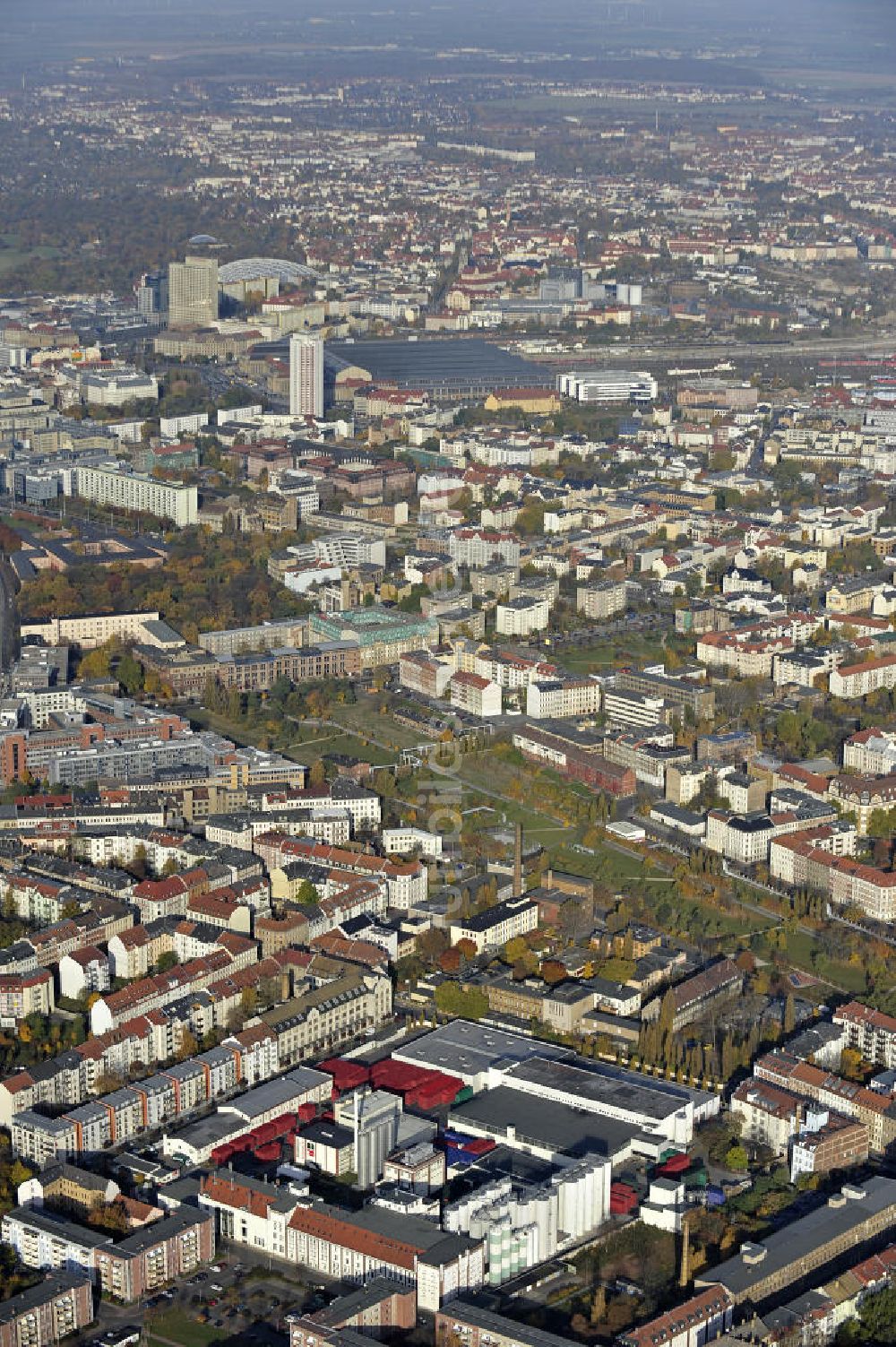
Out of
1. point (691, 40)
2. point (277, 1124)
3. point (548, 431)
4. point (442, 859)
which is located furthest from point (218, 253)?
point (691, 40)

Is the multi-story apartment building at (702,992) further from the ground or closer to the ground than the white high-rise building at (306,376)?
closer to the ground

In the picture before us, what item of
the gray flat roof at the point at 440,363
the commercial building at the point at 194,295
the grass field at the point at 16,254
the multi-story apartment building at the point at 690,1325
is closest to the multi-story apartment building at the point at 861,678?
the multi-story apartment building at the point at 690,1325

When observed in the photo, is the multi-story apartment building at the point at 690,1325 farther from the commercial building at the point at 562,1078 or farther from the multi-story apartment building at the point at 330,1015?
the multi-story apartment building at the point at 330,1015

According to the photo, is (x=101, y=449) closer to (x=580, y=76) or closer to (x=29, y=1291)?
(x=29, y=1291)

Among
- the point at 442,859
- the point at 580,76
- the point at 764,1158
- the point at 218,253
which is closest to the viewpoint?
the point at 764,1158

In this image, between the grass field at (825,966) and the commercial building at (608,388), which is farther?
the commercial building at (608,388)
